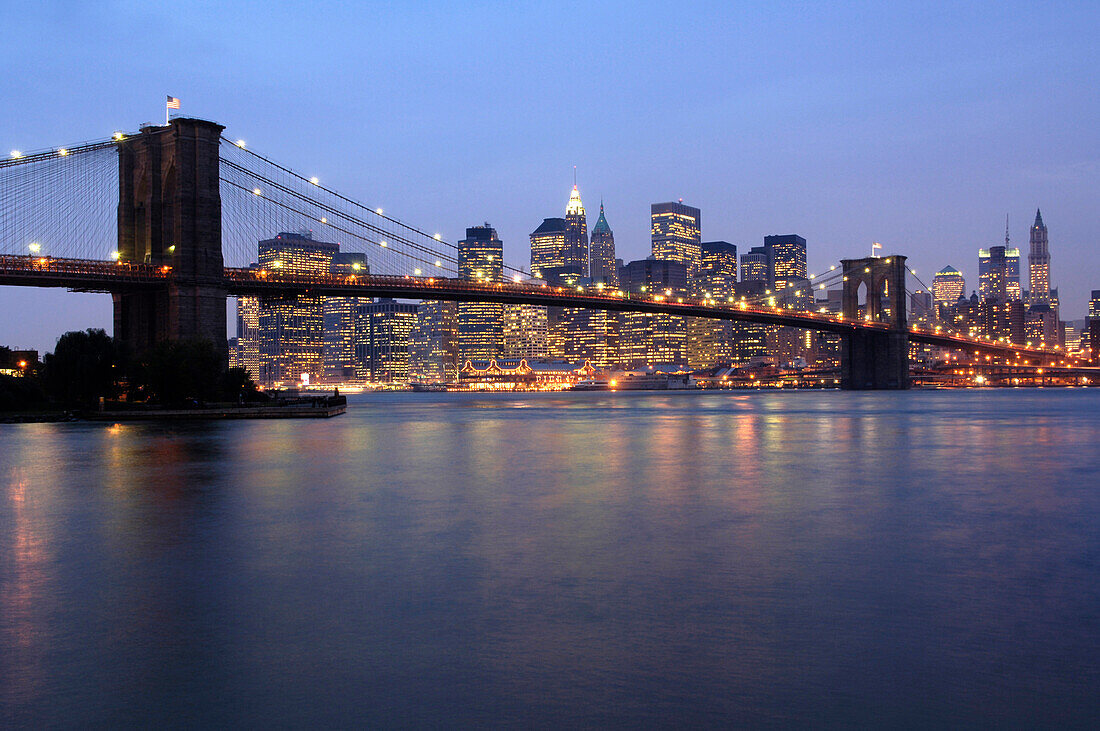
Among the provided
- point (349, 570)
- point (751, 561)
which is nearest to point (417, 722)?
point (349, 570)

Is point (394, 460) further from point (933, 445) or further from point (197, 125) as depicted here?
point (197, 125)

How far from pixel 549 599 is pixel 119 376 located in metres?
45.7

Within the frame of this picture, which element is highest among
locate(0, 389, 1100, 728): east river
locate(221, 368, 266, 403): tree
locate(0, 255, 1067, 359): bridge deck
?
locate(0, 255, 1067, 359): bridge deck

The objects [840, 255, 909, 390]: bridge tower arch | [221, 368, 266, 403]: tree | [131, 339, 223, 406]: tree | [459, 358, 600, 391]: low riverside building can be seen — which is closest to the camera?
[131, 339, 223, 406]: tree

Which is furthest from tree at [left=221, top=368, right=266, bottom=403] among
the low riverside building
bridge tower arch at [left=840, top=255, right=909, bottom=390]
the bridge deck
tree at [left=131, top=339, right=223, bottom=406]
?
the low riverside building

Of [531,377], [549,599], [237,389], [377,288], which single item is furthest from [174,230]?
[531,377]

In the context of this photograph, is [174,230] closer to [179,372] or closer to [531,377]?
[179,372]

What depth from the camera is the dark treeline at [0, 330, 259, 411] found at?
45469 mm

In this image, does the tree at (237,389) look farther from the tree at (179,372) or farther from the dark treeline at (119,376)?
the tree at (179,372)

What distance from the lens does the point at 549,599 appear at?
8.98 m

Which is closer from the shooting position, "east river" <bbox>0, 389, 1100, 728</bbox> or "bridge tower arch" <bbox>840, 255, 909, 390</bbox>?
"east river" <bbox>0, 389, 1100, 728</bbox>

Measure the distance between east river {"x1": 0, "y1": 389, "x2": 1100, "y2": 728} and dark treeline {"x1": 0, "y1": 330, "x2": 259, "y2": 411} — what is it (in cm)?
2568

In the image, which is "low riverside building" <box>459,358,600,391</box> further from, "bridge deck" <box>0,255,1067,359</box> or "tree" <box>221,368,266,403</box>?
"tree" <box>221,368,266,403</box>

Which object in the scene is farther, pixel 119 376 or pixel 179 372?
pixel 119 376
